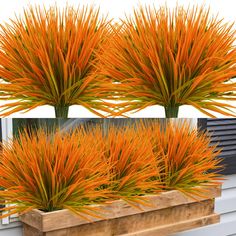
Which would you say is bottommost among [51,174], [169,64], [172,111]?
[51,174]

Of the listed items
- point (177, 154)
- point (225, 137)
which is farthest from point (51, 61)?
point (225, 137)

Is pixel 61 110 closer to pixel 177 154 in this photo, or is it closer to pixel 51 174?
pixel 51 174

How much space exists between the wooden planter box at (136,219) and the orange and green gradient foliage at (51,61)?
28 cm

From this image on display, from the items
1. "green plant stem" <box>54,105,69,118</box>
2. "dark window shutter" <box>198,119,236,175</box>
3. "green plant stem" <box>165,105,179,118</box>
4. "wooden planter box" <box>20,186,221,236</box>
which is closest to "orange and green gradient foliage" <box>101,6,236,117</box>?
"green plant stem" <box>165,105,179,118</box>

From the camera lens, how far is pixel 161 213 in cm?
172

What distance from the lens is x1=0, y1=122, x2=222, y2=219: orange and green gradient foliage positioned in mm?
1447

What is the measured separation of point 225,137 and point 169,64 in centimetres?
84

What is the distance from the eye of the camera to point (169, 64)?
1.46 m

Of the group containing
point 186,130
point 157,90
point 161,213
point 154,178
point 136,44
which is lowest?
point 161,213

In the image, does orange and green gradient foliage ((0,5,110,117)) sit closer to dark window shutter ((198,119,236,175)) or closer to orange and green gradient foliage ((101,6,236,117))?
orange and green gradient foliage ((101,6,236,117))

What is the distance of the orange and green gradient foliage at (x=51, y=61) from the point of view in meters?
1.39

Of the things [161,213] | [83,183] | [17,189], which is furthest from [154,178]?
[17,189]

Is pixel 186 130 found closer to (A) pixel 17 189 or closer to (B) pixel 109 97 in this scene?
(B) pixel 109 97

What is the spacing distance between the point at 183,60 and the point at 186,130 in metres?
0.33
